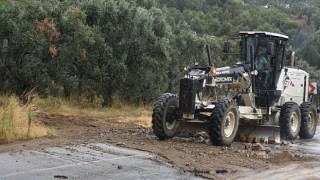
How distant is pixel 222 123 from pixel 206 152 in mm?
1223

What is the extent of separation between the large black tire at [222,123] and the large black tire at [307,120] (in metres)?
4.84

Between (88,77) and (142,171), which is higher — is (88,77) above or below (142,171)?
above

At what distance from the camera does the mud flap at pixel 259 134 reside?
13.9m

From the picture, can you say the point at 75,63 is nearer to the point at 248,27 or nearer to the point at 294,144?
the point at 294,144

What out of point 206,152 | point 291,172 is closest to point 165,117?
point 206,152

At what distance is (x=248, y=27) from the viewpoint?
67.6 meters

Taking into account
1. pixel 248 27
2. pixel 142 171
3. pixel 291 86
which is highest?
pixel 248 27

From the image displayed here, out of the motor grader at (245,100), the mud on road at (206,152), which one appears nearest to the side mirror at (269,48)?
the motor grader at (245,100)

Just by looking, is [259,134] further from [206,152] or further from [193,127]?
[206,152]

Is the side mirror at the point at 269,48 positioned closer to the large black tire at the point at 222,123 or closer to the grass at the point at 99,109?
the large black tire at the point at 222,123

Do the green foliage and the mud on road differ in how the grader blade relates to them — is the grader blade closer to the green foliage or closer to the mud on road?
the mud on road

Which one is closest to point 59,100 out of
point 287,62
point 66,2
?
point 66,2

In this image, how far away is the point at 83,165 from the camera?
355 inches

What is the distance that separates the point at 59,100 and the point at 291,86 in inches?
331
